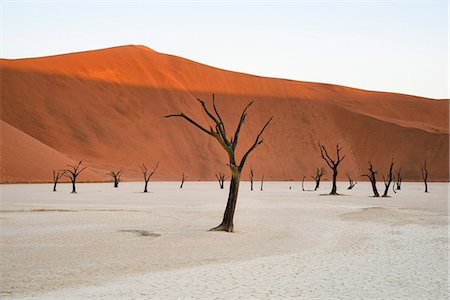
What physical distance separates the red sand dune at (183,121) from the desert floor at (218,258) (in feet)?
140

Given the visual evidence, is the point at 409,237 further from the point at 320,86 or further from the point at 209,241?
the point at 320,86

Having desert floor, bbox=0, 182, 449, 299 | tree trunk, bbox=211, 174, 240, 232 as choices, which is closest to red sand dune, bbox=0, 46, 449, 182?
desert floor, bbox=0, 182, 449, 299

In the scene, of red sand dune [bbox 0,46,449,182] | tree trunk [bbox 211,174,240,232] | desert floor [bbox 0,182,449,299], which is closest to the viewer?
desert floor [bbox 0,182,449,299]

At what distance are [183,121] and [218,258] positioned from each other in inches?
3070

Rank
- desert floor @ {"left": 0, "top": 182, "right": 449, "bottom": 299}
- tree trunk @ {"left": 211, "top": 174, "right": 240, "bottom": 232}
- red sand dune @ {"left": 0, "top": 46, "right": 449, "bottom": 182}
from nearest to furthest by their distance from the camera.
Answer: desert floor @ {"left": 0, "top": 182, "right": 449, "bottom": 299} < tree trunk @ {"left": 211, "top": 174, "right": 240, "bottom": 232} < red sand dune @ {"left": 0, "top": 46, "right": 449, "bottom": 182}

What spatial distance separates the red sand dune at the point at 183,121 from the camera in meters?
75.5

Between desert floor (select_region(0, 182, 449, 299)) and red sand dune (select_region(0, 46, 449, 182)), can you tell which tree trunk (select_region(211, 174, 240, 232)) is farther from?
red sand dune (select_region(0, 46, 449, 182))

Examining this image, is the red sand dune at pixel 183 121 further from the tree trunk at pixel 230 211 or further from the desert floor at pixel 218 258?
the tree trunk at pixel 230 211

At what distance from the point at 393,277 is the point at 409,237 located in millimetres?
6201

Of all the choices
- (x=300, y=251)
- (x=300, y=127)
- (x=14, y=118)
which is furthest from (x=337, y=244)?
(x=300, y=127)

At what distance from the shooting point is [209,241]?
14.3 meters

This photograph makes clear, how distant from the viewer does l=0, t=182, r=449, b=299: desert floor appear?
28.0 feet

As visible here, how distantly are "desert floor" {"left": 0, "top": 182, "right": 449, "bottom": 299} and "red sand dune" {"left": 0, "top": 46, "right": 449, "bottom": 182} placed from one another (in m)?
42.6

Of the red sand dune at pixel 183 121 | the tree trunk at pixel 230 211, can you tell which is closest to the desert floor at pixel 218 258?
the tree trunk at pixel 230 211
